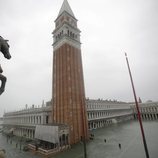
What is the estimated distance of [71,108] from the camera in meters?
30.6

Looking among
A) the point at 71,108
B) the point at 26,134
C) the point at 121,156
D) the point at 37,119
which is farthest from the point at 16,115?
the point at 121,156

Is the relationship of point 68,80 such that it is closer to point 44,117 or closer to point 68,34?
point 68,34

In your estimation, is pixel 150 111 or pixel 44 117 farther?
pixel 150 111

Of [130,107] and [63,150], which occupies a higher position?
[130,107]

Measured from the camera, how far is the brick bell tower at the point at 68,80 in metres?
30.5

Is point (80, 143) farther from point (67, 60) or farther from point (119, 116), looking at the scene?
point (119, 116)

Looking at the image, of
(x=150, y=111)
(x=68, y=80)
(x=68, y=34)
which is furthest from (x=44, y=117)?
(x=150, y=111)

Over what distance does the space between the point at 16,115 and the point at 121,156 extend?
53716mm

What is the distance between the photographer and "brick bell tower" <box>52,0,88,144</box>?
3054 cm

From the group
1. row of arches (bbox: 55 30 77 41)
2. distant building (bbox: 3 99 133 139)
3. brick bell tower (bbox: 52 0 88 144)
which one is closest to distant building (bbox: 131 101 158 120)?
distant building (bbox: 3 99 133 139)

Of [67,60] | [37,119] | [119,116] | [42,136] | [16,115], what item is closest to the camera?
[42,136]

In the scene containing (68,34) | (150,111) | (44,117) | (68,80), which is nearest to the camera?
(68,80)

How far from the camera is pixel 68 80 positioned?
105 feet

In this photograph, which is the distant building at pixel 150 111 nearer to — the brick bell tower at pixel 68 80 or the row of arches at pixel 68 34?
the brick bell tower at pixel 68 80
